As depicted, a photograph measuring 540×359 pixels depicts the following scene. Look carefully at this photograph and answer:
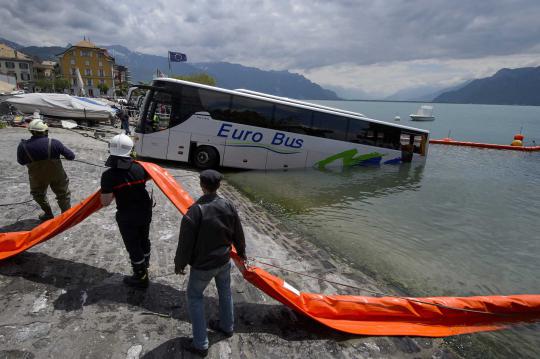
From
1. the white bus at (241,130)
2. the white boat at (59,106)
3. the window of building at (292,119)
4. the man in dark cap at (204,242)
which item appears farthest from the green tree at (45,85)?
the man in dark cap at (204,242)

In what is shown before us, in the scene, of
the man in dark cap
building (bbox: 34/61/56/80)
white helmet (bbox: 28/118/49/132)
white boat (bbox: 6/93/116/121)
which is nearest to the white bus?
white helmet (bbox: 28/118/49/132)

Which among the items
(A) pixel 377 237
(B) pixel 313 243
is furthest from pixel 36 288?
(A) pixel 377 237

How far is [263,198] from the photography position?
1051 centimetres

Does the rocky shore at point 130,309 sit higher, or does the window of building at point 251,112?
the window of building at point 251,112

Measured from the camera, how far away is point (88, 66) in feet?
322

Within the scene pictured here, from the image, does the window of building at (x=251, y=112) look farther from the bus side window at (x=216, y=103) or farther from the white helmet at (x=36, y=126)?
the white helmet at (x=36, y=126)

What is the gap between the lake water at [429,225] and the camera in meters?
5.87

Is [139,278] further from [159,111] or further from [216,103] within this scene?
[216,103]

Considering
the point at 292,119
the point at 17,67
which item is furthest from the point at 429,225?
the point at 17,67

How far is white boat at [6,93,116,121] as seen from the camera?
18.8 metres

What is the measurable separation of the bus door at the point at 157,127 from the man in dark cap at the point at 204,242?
1044 centimetres

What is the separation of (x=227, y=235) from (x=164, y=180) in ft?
6.05

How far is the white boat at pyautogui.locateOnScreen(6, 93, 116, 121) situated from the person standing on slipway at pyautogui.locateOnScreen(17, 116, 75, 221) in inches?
671

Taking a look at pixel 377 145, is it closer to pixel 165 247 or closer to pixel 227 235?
pixel 165 247
